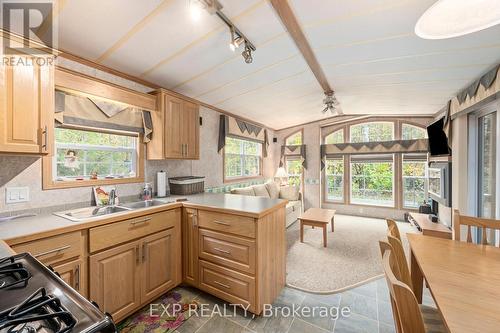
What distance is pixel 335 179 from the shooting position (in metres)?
5.98

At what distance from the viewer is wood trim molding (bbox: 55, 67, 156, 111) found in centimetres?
174

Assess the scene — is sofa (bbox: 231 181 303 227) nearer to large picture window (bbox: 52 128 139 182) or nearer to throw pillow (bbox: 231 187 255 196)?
throw pillow (bbox: 231 187 255 196)

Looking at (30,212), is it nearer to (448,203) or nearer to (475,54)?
(475,54)

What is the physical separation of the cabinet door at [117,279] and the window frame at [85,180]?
2.67 ft

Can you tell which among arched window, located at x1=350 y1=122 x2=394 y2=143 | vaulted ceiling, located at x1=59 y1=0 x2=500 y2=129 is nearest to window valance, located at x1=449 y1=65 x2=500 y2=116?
vaulted ceiling, located at x1=59 y1=0 x2=500 y2=129

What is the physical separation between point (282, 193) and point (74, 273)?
432 cm

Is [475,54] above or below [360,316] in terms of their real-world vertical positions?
above

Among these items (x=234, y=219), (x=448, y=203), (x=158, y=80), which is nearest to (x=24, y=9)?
(x=158, y=80)

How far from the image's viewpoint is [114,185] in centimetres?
229

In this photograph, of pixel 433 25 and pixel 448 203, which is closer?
pixel 433 25

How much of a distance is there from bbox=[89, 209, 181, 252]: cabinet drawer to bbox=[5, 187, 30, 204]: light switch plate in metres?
0.71

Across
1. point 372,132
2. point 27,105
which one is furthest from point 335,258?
point 372,132

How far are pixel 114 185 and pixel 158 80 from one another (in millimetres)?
1343

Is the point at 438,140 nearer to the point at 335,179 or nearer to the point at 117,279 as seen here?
the point at 335,179
